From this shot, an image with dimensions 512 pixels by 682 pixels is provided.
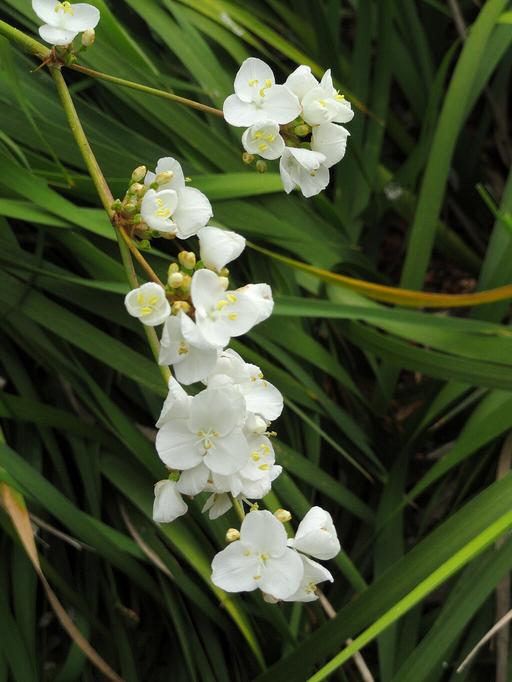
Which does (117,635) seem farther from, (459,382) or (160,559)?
(459,382)

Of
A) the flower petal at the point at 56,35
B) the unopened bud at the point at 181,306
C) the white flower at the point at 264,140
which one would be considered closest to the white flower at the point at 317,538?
the unopened bud at the point at 181,306

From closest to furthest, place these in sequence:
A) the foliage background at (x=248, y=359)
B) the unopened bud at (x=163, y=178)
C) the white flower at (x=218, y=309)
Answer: the white flower at (x=218, y=309), the unopened bud at (x=163, y=178), the foliage background at (x=248, y=359)

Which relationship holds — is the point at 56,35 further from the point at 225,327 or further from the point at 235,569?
the point at 235,569

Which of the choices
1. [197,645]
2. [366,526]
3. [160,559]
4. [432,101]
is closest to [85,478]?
[160,559]

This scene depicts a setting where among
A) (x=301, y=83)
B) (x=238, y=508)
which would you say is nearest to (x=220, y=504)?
(x=238, y=508)

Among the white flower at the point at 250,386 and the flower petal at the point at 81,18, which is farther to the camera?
the flower petal at the point at 81,18

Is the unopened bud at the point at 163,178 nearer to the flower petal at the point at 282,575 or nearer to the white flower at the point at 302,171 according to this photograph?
the white flower at the point at 302,171

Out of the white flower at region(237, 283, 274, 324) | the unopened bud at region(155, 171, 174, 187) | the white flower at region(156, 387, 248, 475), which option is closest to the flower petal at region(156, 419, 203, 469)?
the white flower at region(156, 387, 248, 475)

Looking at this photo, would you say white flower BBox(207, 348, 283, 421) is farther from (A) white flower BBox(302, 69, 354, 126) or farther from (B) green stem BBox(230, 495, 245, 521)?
(A) white flower BBox(302, 69, 354, 126)
